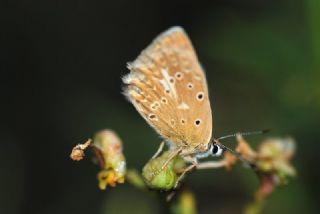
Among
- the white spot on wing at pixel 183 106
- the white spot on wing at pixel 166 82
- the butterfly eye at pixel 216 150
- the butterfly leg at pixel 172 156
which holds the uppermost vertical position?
the white spot on wing at pixel 166 82

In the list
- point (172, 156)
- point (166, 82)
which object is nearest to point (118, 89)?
point (166, 82)

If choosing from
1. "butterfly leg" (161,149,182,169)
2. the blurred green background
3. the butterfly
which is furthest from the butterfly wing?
the blurred green background

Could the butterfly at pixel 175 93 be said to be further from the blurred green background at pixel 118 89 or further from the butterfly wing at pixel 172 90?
the blurred green background at pixel 118 89

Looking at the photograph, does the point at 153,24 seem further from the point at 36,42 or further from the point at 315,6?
the point at 315,6

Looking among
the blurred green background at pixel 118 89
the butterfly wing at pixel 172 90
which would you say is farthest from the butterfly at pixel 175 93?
the blurred green background at pixel 118 89

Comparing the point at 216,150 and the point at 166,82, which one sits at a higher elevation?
the point at 166,82

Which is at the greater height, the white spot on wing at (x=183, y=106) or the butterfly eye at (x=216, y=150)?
the white spot on wing at (x=183, y=106)

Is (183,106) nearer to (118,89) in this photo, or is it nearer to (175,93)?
(175,93)
